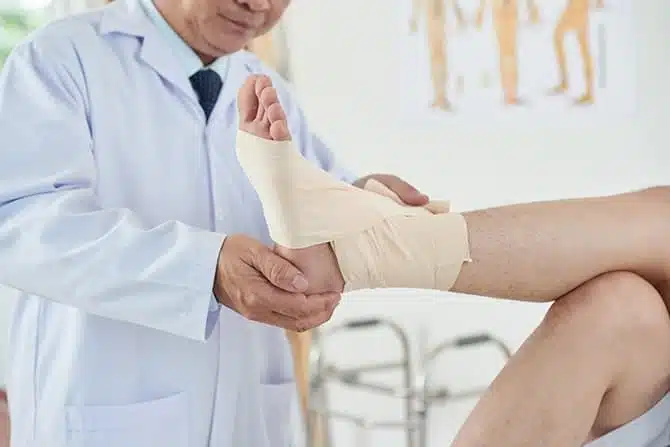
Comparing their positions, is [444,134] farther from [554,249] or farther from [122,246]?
[122,246]

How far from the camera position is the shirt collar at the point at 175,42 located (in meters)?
1.43

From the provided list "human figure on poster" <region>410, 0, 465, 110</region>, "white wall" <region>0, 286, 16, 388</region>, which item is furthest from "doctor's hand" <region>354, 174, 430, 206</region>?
"white wall" <region>0, 286, 16, 388</region>

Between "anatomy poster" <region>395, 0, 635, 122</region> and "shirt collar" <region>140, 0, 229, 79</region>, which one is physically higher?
"shirt collar" <region>140, 0, 229, 79</region>

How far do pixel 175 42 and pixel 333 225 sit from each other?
1.48 feet

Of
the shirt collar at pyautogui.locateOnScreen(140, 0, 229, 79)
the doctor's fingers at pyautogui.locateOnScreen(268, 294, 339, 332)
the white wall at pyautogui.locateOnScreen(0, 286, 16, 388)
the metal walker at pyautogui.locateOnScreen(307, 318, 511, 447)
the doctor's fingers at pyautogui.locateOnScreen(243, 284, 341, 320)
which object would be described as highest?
the shirt collar at pyautogui.locateOnScreen(140, 0, 229, 79)

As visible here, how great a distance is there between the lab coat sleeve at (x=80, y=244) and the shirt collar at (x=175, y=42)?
0.80ft

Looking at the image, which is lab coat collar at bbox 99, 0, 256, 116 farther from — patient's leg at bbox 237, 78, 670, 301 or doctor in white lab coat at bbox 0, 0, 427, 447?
patient's leg at bbox 237, 78, 670, 301

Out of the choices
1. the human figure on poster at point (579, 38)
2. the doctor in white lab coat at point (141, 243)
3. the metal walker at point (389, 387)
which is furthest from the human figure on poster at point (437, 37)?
the doctor in white lab coat at point (141, 243)

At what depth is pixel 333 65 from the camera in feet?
8.73

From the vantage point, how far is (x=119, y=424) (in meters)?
1.32

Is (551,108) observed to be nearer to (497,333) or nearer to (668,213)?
(497,333)

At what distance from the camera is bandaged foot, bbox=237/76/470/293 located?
3.67 feet

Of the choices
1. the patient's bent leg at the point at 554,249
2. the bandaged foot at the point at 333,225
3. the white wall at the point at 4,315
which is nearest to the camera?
the bandaged foot at the point at 333,225

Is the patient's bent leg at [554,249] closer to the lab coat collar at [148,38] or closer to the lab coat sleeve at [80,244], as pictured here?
the lab coat sleeve at [80,244]
